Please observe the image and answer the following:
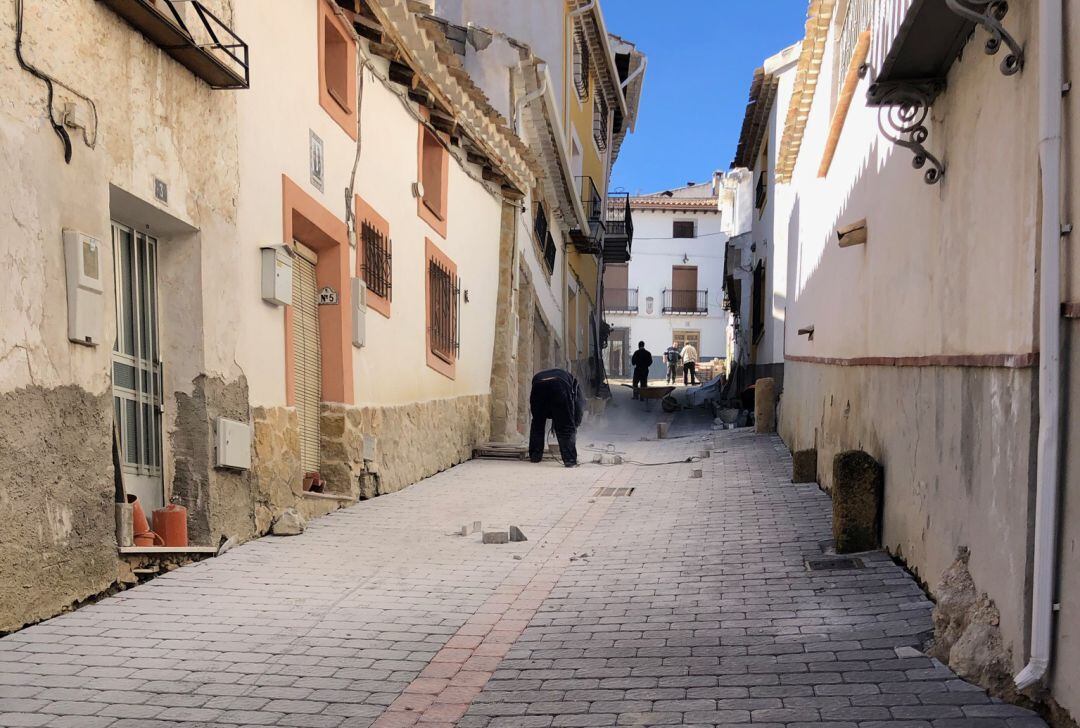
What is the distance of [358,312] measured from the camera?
911 centimetres

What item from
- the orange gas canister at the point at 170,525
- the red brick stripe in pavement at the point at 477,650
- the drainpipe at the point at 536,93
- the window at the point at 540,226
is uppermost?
the drainpipe at the point at 536,93

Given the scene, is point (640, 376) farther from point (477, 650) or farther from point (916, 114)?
point (477, 650)

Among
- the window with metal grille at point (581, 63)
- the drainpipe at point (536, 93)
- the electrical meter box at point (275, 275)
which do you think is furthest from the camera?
the window with metal grille at point (581, 63)

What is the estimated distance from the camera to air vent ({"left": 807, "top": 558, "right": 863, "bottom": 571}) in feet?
19.3

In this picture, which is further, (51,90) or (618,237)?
(618,237)

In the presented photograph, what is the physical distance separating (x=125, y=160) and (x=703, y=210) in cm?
4574

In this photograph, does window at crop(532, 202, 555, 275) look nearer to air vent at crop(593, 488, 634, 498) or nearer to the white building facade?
air vent at crop(593, 488, 634, 498)

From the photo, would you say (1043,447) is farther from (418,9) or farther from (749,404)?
(749,404)

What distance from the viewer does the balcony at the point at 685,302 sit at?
166ft

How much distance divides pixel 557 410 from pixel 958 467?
27.6 ft

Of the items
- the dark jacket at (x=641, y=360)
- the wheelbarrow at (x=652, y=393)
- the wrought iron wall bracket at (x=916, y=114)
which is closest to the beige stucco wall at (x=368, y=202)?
the wrought iron wall bracket at (x=916, y=114)

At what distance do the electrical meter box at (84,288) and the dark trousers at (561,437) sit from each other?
8.08m

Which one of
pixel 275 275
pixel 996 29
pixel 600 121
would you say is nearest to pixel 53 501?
pixel 275 275

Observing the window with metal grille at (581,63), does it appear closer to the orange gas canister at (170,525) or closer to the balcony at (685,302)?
the orange gas canister at (170,525)
